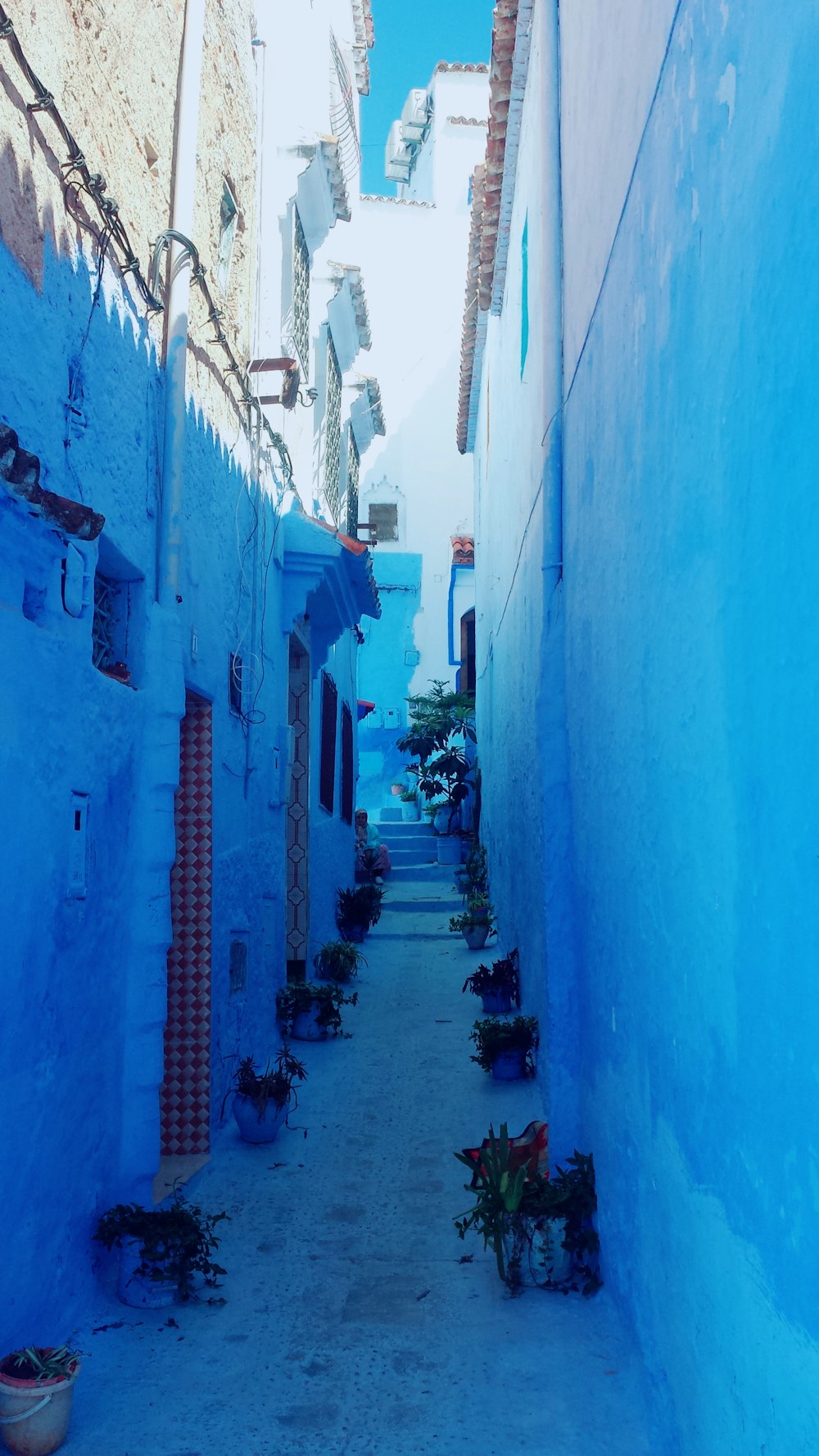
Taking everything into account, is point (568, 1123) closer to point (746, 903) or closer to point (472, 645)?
point (746, 903)

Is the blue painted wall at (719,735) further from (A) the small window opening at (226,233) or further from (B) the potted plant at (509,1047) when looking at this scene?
(A) the small window opening at (226,233)

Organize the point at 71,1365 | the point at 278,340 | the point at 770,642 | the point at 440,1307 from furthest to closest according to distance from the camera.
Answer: the point at 278,340 → the point at 440,1307 → the point at 71,1365 → the point at 770,642

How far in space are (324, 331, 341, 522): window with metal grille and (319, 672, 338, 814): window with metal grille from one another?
6.95 ft

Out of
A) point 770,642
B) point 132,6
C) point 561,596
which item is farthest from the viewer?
point 561,596

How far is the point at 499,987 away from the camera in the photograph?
962 cm

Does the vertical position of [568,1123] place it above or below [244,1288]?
above

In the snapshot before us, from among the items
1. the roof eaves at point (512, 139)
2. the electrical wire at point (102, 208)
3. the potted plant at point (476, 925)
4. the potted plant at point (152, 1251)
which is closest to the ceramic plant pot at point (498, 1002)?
the potted plant at point (476, 925)

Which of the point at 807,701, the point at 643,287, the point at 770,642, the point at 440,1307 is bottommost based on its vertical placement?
the point at 440,1307

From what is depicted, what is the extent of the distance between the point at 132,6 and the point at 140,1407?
19.6ft

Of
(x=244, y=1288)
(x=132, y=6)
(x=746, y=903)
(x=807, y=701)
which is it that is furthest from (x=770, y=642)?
(x=132, y=6)

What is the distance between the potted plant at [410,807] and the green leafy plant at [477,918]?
9.17 metres

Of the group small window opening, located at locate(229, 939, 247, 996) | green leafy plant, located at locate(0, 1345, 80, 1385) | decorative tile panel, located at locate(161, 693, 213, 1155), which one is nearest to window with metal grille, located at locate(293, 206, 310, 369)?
decorative tile panel, located at locate(161, 693, 213, 1155)

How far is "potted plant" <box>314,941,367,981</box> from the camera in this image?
11234mm

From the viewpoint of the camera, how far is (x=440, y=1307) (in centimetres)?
468
